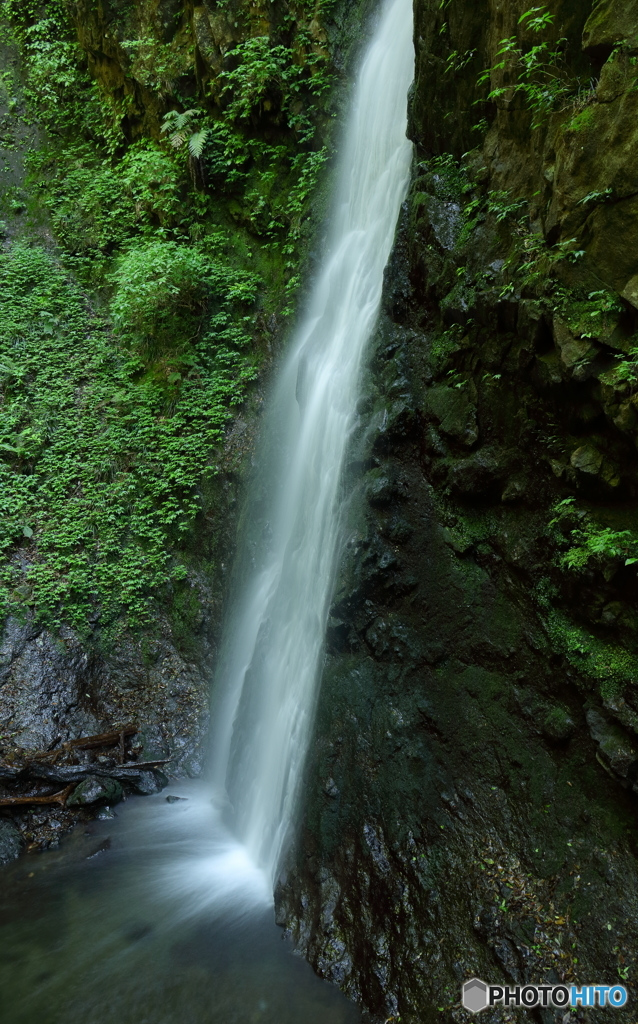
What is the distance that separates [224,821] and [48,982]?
7.35 feet

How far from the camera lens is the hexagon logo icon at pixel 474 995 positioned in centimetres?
339

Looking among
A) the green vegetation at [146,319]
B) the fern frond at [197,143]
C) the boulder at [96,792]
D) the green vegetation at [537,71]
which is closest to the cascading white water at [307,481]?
the green vegetation at [146,319]

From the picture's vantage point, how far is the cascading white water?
568cm

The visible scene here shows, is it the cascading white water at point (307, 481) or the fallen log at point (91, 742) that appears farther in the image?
Answer: the fallen log at point (91, 742)

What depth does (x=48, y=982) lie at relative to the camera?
4.14 metres

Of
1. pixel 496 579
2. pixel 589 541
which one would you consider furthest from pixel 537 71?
pixel 496 579

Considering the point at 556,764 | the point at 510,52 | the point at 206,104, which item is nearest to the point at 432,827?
the point at 556,764

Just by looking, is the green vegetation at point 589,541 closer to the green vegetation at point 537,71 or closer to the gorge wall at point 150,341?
the green vegetation at point 537,71

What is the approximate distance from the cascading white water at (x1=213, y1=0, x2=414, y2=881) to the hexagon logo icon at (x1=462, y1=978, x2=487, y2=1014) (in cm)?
192

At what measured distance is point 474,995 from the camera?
3.43m

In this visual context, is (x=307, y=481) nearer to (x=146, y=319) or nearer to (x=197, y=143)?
(x=146, y=319)

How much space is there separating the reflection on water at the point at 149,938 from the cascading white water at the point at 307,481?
1.66ft

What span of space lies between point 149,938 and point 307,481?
443 cm

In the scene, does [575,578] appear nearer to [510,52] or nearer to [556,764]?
[556,764]
